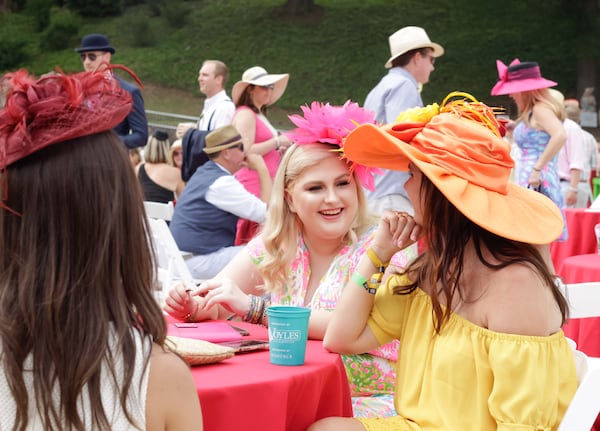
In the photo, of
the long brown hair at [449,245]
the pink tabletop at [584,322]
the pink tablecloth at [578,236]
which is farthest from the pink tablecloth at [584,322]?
the long brown hair at [449,245]

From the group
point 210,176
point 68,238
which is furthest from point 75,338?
point 210,176

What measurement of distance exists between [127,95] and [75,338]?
45 cm

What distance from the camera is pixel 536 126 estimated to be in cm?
696

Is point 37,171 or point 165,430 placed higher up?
point 37,171

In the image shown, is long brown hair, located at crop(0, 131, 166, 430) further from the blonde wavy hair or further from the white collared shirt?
the white collared shirt

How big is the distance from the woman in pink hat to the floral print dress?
4.01m

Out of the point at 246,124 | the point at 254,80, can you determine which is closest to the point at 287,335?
the point at 246,124

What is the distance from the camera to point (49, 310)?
4.96 ft

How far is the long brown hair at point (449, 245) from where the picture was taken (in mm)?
2248

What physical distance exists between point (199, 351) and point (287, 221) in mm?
1073

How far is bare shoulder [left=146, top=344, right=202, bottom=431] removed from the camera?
160 cm

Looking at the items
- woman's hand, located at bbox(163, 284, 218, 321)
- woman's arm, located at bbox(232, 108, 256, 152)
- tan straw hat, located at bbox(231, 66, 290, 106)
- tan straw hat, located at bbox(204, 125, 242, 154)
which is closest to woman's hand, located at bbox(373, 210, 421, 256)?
woman's hand, located at bbox(163, 284, 218, 321)

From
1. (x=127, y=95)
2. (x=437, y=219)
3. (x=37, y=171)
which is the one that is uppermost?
(x=127, y=95)

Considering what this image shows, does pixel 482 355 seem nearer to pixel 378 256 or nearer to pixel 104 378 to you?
pixel 378 256
